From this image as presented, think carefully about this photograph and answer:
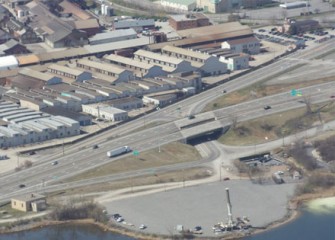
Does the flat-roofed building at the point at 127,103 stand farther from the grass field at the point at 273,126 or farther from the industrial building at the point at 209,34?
the industrial building at the point at 209,34

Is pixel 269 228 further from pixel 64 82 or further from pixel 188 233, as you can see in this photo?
pixel 64 82

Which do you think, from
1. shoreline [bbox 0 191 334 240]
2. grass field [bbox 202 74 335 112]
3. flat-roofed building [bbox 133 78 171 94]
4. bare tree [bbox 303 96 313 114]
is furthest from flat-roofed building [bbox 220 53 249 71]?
shoreline [bbox 0 191 334 240]

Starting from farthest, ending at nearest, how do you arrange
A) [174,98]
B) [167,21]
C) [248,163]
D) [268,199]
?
[167,21]
[174,98]
[248,163]
[268,199]

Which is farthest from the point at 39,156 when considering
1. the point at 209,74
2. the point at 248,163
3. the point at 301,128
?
the point at 209,74

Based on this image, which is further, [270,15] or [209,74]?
[270,15]

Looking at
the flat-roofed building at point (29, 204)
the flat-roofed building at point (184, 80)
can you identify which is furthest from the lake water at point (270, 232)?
the flat-roofed building at point (184, 80)

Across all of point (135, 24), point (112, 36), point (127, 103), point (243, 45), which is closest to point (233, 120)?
point (127, 103)
